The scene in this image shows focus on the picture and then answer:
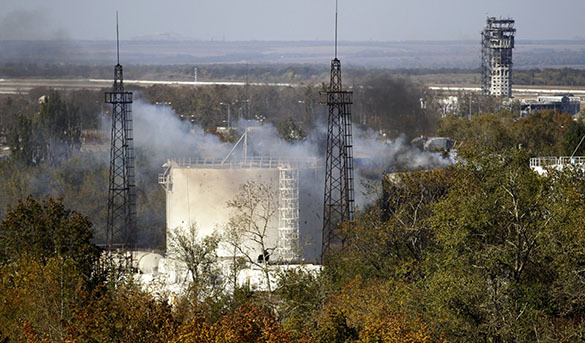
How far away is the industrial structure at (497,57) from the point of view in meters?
120

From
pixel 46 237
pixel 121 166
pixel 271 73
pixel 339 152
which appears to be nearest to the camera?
pixel 46 237

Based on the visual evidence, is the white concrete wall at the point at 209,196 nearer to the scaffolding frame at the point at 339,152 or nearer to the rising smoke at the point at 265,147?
the scaffolding frame at the point at 339,152

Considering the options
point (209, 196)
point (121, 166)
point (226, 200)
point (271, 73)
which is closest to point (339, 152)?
point (226, 200)

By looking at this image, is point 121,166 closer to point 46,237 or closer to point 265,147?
point 46,237

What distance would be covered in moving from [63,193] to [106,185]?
2197 mm

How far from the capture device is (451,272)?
2408cm

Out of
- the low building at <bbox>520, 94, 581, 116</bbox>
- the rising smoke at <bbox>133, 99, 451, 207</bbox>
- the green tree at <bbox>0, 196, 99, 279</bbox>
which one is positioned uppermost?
the green tree at <bbox>0, 196, 99, 279</bbox>

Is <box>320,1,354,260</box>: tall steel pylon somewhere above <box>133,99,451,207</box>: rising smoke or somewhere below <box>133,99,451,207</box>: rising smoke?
above

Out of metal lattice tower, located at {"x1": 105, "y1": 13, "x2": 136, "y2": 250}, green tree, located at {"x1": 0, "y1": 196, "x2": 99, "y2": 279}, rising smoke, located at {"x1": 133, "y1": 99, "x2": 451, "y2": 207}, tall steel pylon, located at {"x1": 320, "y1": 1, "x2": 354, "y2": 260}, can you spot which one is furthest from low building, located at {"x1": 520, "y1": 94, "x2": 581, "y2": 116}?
green tree, located at {"x1": 0, "y1": 196, "x2": 99, "y2": 279}

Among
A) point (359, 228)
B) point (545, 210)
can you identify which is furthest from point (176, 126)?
point (545, 210)

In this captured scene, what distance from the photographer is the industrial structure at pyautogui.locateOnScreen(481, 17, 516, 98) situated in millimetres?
119688

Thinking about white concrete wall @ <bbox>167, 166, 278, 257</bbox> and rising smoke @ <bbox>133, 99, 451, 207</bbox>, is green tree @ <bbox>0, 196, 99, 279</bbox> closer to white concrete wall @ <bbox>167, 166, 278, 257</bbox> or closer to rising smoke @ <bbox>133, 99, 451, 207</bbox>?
white concrete wall @ <bbox>167, 166, 278, 257</bbox>

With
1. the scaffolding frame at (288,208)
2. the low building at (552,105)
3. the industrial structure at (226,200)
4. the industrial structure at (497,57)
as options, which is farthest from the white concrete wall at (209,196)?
the industrial structure at (497,57)

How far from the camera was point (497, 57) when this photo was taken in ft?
401
